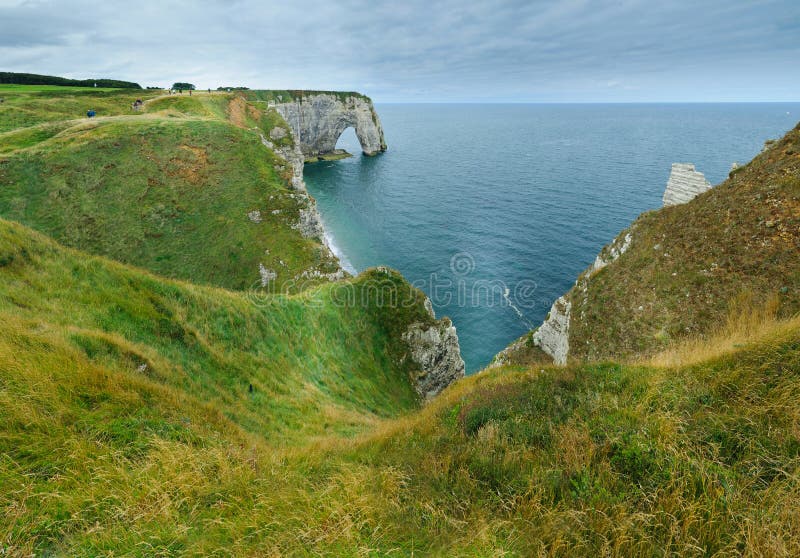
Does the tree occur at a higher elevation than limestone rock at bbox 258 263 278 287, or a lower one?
higher

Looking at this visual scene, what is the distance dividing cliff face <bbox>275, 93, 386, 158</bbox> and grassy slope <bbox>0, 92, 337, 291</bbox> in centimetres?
9644

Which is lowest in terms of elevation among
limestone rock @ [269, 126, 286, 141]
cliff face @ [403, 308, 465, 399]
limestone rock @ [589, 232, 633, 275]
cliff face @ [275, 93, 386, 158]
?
cliff face @ [403, 308, 465, 399]

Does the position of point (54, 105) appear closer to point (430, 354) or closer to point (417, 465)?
point (430, 354)

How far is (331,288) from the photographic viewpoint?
106ft

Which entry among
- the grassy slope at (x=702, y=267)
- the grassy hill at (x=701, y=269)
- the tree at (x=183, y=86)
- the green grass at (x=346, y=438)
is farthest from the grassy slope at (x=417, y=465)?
the tree at (x=183, y=86)

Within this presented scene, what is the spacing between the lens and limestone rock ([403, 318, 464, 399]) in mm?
32469

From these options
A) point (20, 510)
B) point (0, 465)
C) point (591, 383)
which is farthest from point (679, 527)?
point (0, 465)

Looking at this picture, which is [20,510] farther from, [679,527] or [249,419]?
[679,527]

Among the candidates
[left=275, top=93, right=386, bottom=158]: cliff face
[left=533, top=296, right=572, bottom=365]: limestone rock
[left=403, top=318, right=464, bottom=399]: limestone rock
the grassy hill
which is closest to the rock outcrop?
the grassy hill

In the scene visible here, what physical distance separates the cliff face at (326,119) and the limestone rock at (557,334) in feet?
466

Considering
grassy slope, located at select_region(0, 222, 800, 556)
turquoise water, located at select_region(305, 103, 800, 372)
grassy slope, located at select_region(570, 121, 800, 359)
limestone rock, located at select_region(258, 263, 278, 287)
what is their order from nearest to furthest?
grassy slope, located at select_region(0, 222, 800, 556) → grassy slope, located at select_region(570, 121, 800, 359) → limestone rock, located at select_region(258, 263, 278, 287) → turquoise water, located at select_region(305, 103, 800, 372)

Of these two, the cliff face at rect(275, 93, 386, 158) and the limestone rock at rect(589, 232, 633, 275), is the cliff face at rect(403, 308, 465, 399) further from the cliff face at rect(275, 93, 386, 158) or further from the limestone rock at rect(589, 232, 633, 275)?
the cliff face at rect(275, 93, 386, 158)

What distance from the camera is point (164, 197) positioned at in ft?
160

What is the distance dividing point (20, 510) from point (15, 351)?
4794 millimetres
